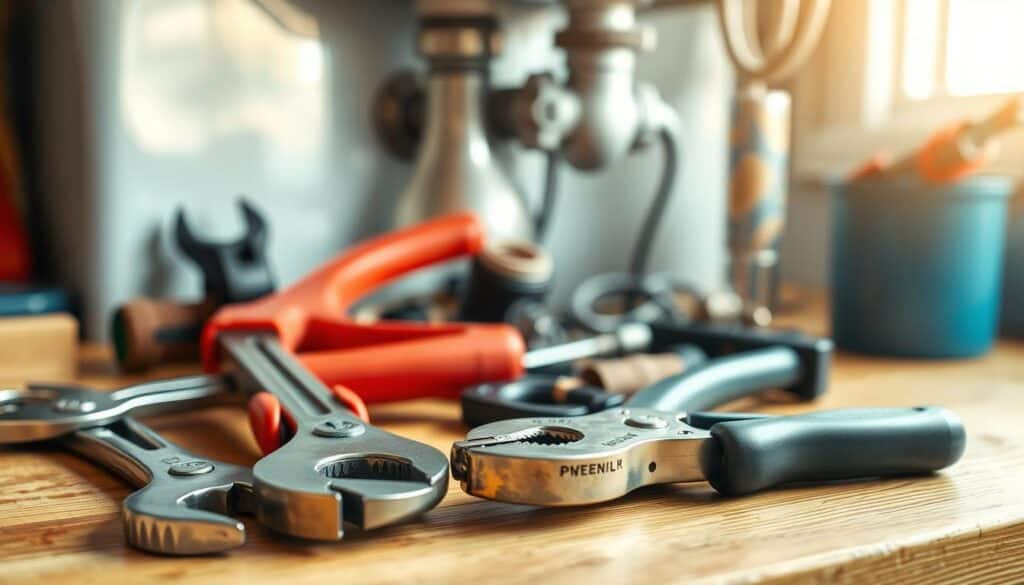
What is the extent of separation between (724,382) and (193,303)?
0.39 meters

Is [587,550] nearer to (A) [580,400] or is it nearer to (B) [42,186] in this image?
(A) [580,400]

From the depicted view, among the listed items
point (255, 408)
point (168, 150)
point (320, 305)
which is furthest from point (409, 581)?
point (168, 150)

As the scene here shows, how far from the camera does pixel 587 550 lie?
355 millimetres

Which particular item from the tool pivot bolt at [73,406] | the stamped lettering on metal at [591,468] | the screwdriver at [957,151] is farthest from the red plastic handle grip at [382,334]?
the screwdriver at [957,151]

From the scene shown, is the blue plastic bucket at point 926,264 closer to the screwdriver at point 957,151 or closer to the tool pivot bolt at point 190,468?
the screwdriver at point 957,151

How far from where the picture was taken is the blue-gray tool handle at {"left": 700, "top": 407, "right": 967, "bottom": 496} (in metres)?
0.40

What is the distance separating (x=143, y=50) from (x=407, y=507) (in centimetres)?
54

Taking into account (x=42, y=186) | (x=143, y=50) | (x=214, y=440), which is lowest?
(x=214, y=440)

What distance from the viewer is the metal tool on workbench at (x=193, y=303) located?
0.69 metres

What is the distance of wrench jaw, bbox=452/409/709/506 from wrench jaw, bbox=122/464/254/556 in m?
0.09

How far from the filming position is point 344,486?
350 mm

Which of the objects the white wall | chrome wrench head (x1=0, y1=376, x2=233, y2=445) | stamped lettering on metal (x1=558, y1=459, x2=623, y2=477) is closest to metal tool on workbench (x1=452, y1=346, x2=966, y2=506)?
stamped lettering on metal (x1=558, y1=459, x2=623, y2=477)

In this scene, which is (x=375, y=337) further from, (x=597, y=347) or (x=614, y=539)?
(x=614, y=539)

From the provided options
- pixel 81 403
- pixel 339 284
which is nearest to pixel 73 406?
pixel 81 403
